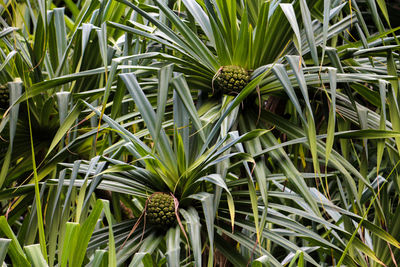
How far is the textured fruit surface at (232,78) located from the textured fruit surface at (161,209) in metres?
0.27

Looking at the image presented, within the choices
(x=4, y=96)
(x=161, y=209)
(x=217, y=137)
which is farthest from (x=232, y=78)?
(x=4, y=96)

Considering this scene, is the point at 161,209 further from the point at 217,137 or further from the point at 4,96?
the point at 4,96

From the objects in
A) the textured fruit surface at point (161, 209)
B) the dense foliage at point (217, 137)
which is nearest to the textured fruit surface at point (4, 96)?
the dense foliage at point (217, 137)

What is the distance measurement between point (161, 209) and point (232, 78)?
1.04 ft

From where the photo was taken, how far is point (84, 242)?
102 centimetres

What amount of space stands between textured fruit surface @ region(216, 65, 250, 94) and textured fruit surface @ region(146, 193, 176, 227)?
10.6 inches

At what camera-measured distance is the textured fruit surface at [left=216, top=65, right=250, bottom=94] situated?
124cm

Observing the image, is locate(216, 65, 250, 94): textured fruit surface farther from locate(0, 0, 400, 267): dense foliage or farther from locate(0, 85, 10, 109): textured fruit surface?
locate(0, 85, 10, 109): textured fruit surface

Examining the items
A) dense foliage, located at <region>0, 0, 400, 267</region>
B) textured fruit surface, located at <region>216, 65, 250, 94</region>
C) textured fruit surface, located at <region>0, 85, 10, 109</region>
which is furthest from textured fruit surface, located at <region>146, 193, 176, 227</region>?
textured fruit surface, located at <region>0, 85, 10, 109</region>

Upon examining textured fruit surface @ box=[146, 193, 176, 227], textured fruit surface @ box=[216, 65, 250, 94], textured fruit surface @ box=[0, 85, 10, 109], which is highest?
textured fruit surface @ box=[0, 85, 10, 109]

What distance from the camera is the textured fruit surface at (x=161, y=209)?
1.15 meters

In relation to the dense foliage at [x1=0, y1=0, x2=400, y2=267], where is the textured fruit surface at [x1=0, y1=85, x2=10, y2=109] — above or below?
above

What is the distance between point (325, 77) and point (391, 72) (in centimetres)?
15

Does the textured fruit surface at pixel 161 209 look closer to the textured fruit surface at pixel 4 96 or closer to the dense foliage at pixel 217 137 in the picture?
the dense foliage at pixel 217 137
